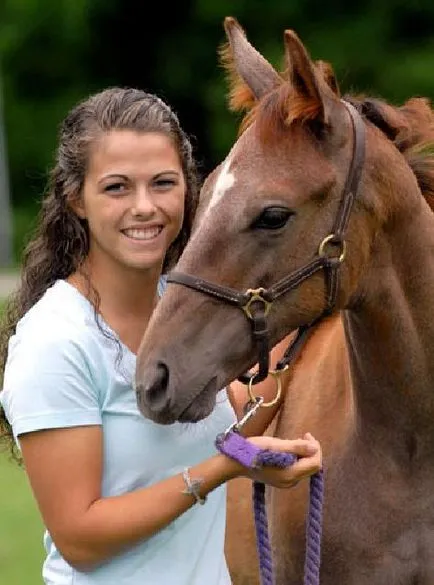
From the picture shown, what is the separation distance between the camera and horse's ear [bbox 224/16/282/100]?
328 cm

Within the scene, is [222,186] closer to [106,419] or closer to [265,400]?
[106,419]

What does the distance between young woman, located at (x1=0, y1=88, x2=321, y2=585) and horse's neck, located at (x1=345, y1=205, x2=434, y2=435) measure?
14.8 inches

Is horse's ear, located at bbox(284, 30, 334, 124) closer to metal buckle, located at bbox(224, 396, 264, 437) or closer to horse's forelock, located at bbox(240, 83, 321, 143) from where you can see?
horse's forelock, located at bbox(240, 83, 321, 143)

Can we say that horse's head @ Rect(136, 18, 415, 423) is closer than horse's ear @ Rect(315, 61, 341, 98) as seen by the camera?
Yes

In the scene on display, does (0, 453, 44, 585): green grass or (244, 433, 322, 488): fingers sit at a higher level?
(244, 433, 322, 488): fingers

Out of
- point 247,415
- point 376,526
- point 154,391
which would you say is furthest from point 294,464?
point 376,526

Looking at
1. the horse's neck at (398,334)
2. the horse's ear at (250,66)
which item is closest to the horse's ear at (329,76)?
the horse's ear at (250,66)

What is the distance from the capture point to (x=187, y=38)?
22.0m

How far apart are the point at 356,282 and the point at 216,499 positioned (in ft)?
2.01

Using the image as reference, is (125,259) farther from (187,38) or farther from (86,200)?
(187,38)

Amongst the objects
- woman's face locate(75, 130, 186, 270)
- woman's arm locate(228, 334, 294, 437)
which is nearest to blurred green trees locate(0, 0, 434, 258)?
woman's arm locate(228, 334, 294, 437)

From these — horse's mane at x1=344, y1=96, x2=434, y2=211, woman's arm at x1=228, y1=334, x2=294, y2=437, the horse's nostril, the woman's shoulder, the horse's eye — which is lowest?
woman's arm at x1=228, y1=334, x2=294, y2=437

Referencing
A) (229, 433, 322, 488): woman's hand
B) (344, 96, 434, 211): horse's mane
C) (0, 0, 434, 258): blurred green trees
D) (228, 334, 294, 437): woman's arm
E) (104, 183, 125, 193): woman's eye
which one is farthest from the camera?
(0, 0, 434, 258): blurred green trees

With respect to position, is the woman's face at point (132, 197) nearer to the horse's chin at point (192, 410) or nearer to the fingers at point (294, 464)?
the horse's chin at point (192, 410)
